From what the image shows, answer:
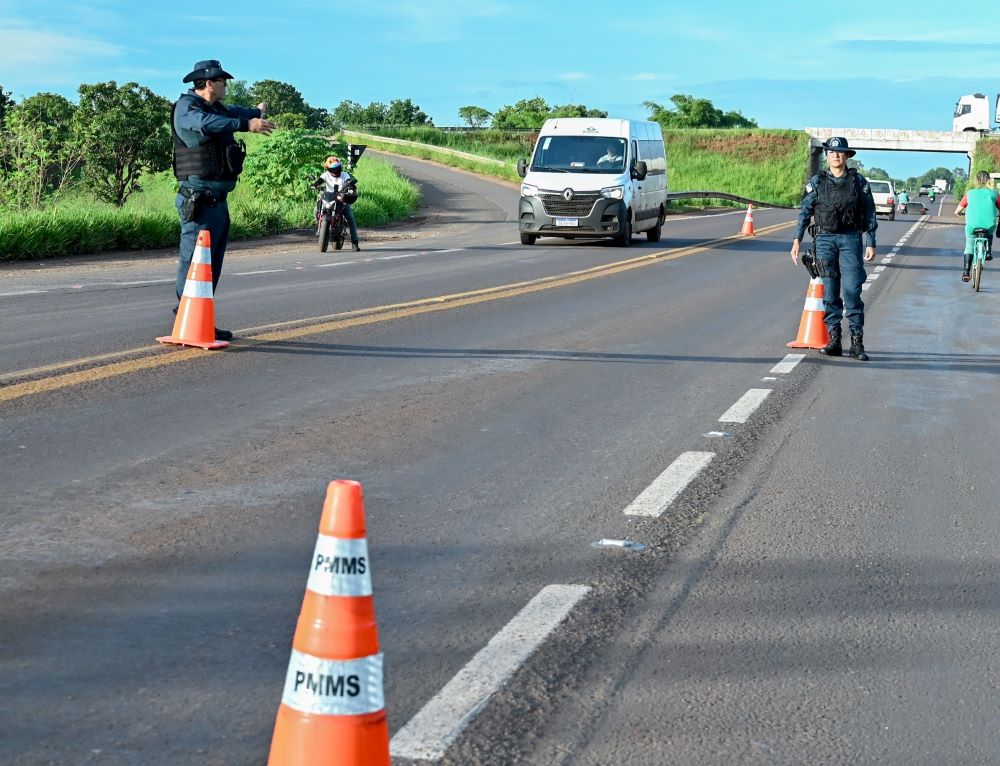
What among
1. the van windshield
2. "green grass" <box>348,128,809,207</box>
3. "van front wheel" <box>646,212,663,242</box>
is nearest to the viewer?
the van windshield

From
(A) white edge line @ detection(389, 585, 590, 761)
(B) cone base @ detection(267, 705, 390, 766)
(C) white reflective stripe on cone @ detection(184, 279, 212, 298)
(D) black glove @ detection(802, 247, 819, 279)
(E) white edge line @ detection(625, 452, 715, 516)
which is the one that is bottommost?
(E) white edge line @ detection(625, 452, 715, 516)

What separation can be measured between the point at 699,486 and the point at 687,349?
5.51 m

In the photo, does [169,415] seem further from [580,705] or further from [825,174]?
[825,174]

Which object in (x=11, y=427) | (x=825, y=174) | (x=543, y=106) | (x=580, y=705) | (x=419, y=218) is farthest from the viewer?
(x=543, y=106)

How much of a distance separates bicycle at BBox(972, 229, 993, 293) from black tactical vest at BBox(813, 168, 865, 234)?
9.55 metres

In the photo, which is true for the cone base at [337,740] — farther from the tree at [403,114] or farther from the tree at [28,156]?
the tree at [403,114]

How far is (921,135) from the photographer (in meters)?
101

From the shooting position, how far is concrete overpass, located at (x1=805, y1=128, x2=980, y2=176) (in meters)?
100

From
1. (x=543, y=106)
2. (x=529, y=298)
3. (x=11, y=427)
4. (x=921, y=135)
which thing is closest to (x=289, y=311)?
(x=529, y=298)

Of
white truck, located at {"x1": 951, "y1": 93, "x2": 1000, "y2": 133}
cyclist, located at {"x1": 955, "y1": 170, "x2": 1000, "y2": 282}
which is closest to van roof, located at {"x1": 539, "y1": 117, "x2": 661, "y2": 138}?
cyclist, located at {"x1": 955, "y1": 170, "x2": 1000, "y2": 282}

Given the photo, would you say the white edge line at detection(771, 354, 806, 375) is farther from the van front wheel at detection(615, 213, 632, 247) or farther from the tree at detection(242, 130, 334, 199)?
the tree at detection(242, 130, 334, 199)

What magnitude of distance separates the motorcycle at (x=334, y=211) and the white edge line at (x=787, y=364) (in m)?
13.5

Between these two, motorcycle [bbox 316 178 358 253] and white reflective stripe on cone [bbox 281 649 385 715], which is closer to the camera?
white reflective stripe on cone [bbox 281 649 385 715]

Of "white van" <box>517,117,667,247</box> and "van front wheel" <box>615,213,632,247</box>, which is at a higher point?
"white van" <box>517,117,667,247</box>
